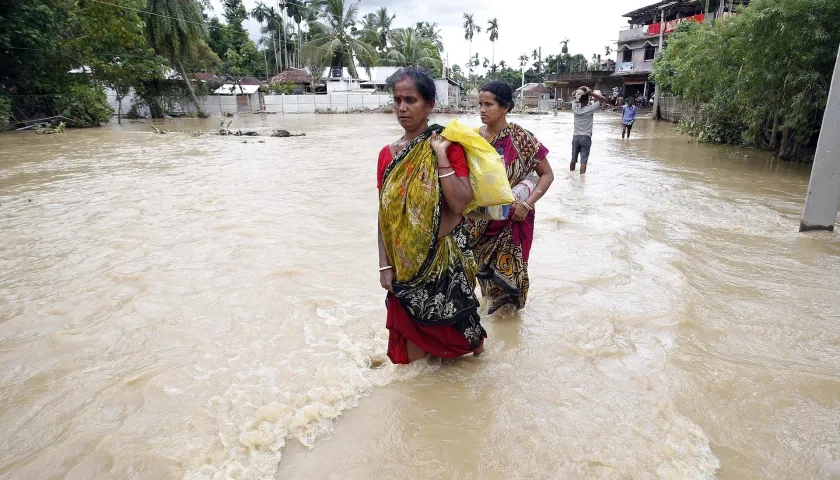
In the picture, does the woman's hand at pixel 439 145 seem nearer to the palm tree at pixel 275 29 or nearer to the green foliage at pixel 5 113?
the green foliage at pixel 5 113

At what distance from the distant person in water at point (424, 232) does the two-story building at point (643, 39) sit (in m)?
37.5

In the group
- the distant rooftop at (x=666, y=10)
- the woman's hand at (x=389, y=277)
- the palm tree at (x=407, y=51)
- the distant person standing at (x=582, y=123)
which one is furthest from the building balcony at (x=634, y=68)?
the woman's hand at (x=389, y=277)

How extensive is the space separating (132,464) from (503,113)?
263 centimetres

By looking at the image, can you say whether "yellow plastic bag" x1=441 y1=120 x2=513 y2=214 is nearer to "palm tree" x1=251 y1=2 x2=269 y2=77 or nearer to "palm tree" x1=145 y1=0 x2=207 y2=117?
"palm tree" x1=145 y1=0 x2=207 y2=117

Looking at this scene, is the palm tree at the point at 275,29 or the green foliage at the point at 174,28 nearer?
the green foliage at the point at 174,28

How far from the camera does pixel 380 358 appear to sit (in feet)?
9.43

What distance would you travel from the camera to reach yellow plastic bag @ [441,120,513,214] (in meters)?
2.05

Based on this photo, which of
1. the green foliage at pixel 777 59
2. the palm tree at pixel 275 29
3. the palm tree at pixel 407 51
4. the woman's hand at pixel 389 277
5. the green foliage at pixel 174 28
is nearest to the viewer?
the woman's hand at pixel 389 277

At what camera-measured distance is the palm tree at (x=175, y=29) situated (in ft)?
91.6

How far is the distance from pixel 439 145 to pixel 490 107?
107 centimetres

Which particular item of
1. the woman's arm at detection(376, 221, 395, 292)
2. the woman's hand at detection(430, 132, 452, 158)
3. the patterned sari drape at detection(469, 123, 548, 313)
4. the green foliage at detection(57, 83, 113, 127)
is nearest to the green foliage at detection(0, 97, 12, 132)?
the green foliage at detection(57, 83, 113, 127)

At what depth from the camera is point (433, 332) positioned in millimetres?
2475

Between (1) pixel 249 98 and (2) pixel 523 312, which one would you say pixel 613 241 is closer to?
(2) pixel 523 312

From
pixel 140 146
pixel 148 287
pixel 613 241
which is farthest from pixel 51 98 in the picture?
pixel 613 241
